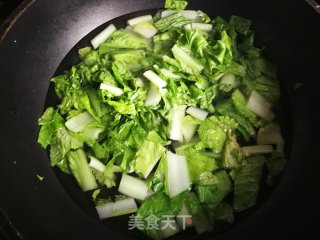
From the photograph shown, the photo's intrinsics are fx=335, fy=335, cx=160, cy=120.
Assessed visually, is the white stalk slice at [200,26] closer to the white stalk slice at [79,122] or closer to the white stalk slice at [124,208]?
the white stalk slice at [79,122]

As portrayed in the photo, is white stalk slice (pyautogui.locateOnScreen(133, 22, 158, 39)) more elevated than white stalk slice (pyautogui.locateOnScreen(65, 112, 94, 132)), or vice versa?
white stalk slice (pyautogui.locateOnScreen(133, 22, 158, 39))

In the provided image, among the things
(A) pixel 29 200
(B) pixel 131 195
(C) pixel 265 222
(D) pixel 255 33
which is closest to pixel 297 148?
(C) pixel 265 222

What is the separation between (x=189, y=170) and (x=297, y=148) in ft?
2.85

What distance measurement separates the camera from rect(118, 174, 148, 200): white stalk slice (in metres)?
2.53

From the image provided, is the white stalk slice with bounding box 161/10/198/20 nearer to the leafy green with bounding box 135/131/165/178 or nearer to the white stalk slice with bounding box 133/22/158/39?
the white stalk slice with bounding box 133/22/158/39

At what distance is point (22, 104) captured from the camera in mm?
2713

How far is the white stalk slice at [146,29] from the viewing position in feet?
9.99

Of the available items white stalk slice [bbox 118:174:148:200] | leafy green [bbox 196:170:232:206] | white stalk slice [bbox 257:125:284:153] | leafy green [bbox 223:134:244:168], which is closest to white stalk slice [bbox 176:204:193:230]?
leafy green [bbox 196:170:232:206]

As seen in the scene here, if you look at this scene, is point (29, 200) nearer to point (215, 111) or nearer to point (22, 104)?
point (22, 104)

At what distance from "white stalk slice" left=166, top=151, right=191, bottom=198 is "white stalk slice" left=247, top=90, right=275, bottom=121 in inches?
28.4

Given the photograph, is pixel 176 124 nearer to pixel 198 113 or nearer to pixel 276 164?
pixel 198 113

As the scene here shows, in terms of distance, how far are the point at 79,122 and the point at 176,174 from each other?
880 millimetres

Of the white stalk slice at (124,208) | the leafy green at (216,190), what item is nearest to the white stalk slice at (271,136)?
the leafy green at (216,190)

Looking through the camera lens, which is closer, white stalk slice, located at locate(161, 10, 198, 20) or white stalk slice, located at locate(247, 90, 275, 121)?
white stalk slice, located at locate(247, 90, 275, 121)
